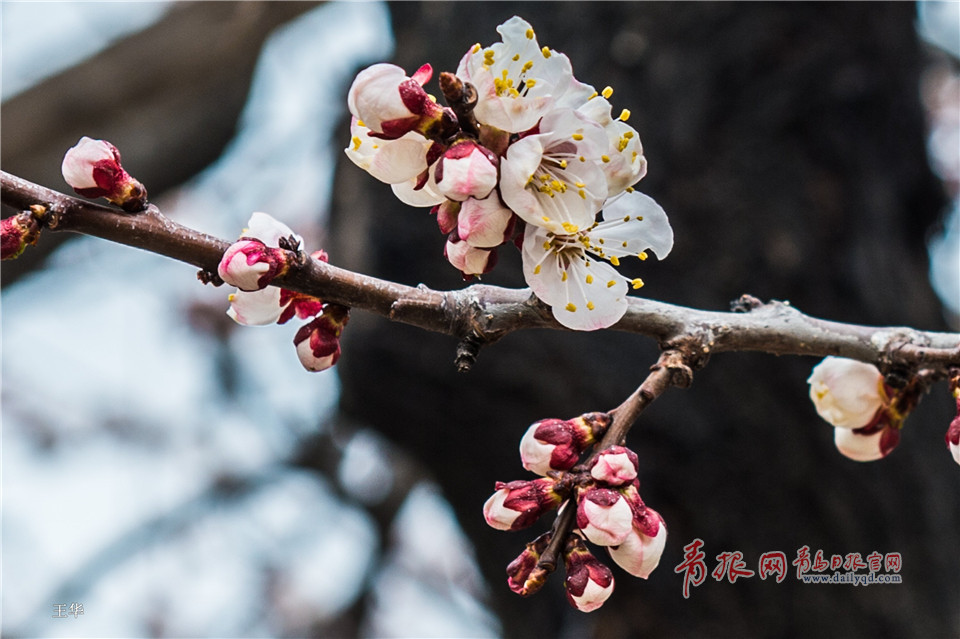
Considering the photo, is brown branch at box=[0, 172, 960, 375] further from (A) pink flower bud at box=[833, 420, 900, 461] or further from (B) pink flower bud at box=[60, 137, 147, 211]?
(A) pink flower bud at box=[833, 420, 900, 461]

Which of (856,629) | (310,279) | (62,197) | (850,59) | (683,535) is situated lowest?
(856,629)

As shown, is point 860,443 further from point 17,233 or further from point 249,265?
point 17,233

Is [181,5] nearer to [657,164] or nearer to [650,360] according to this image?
[657,164]

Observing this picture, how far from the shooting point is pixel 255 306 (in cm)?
79

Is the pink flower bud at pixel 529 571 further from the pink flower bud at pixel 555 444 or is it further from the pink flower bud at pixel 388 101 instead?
the pink flower bud at pixel 388 101

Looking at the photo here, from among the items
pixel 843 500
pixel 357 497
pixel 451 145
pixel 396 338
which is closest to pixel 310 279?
pixel 451 145

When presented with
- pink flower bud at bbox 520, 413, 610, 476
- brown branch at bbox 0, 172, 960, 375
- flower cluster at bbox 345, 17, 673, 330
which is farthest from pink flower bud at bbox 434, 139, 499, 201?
pink flower bud at bbox 520, 413, 610, 476

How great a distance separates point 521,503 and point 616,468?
0.29ft

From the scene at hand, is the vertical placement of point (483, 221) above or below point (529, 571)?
above

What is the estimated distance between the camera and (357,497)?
3225 millimetres

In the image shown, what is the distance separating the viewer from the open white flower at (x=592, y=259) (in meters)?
0.75

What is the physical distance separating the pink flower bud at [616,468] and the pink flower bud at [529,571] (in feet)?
0.26

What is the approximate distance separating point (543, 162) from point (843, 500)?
1.74 meters

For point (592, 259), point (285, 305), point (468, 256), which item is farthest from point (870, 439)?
point (285, 305)
